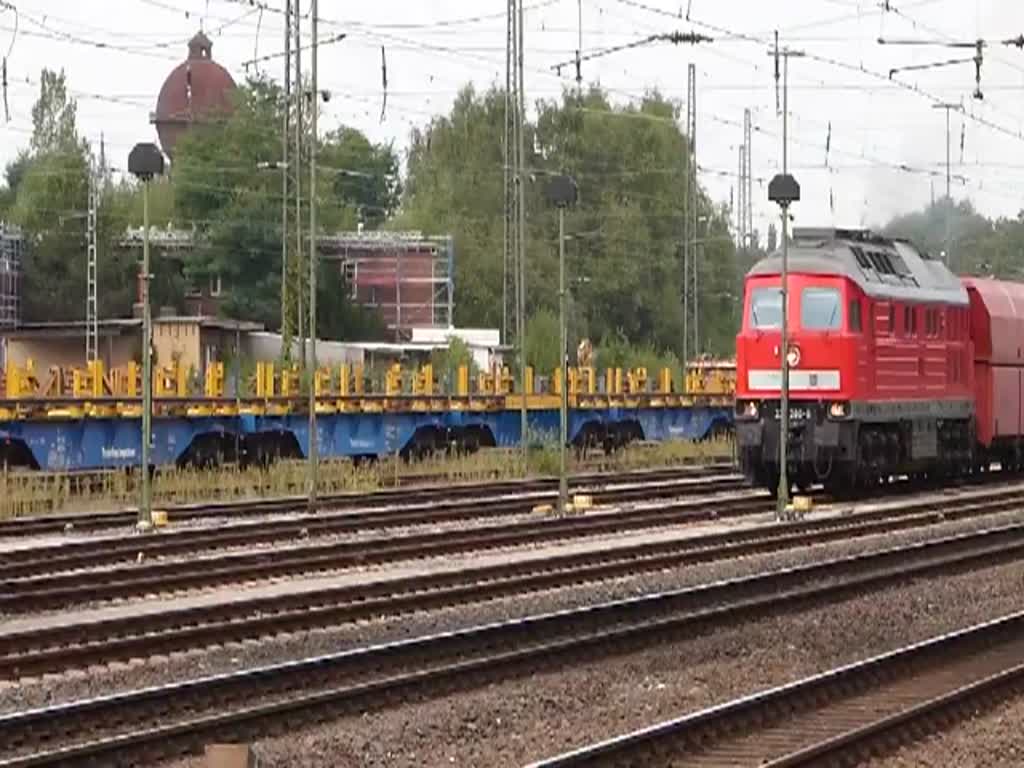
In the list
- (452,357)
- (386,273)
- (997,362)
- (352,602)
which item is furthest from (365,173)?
(352,602)

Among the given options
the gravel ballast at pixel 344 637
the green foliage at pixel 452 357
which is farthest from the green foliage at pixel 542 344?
the gravel ballast at pixel 344 637

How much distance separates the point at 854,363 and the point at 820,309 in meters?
1.06

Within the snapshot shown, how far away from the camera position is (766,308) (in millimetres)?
30281

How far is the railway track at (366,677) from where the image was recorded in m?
10.8

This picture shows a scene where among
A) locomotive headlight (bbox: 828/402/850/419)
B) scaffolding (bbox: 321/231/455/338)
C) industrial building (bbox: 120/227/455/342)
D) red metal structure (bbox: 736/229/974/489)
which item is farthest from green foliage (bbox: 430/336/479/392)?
locomotive headlight (bbox: 828/402/850/419)

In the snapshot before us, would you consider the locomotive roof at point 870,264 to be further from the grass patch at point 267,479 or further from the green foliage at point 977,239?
the green foliage at point 977,239

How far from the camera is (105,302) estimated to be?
3019 inches

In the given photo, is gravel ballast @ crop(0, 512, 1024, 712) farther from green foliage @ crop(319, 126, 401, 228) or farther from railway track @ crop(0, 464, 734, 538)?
green foliage @ crop(319, 126, 401, 228)

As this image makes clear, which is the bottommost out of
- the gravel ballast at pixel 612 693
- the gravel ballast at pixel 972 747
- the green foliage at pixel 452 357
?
the gravel ballast at pixel 972 747

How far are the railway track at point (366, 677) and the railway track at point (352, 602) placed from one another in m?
1.67

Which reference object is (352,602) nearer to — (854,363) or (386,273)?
(854,363)

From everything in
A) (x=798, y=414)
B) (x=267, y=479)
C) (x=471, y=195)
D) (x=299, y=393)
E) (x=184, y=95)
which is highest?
(x=184, y=95)

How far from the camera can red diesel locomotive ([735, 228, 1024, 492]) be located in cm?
2955

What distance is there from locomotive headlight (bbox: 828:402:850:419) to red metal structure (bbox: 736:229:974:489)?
0.05 feet
